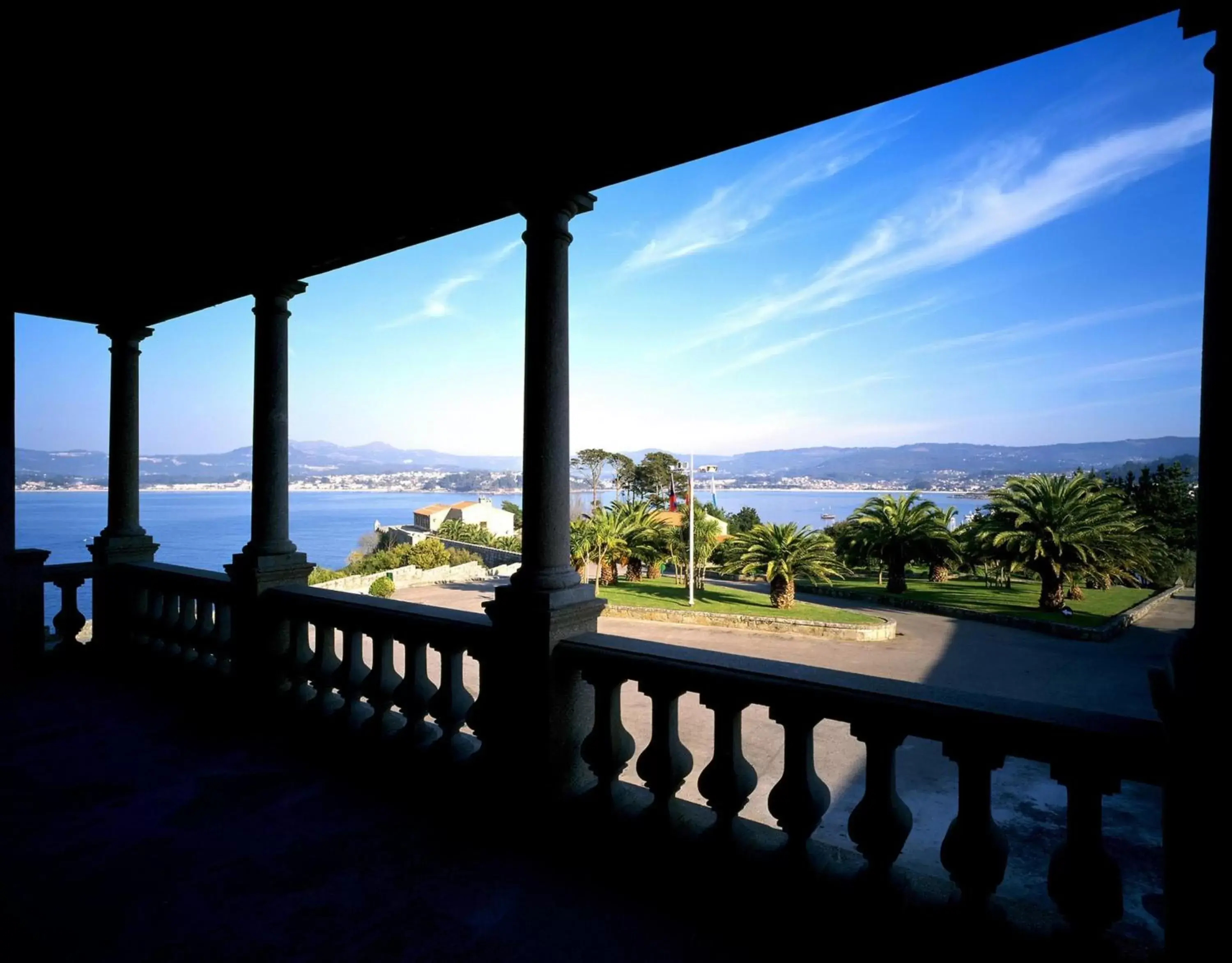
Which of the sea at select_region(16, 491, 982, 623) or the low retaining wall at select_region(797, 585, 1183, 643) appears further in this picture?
the sea at select_region(16, 491, 982, 623)

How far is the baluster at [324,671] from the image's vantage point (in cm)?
427

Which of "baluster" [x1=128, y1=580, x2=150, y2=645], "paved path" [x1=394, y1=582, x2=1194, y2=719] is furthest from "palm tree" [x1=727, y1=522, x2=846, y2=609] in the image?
"baluster" [x1=128, y1=580, x2=150, y2=645]

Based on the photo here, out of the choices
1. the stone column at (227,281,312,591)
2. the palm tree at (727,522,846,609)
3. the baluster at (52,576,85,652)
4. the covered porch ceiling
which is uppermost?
the covered porch ceiling

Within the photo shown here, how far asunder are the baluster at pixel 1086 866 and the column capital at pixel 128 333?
7.63 meters

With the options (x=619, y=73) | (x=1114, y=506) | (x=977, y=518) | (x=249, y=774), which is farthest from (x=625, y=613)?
(x=619, y=73)

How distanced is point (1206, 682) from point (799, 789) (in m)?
1.30

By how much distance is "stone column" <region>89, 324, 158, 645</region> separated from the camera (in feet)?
20.3

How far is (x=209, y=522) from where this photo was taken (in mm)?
126438

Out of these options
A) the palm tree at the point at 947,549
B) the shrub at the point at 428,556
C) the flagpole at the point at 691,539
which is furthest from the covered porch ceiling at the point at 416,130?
the shrub at the point at 428,556

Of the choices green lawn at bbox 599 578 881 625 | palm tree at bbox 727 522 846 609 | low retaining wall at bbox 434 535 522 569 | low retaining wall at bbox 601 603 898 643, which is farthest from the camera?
low retaining wall at bbox 434 535 522 569

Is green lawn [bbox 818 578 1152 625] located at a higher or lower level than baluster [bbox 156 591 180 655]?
lower

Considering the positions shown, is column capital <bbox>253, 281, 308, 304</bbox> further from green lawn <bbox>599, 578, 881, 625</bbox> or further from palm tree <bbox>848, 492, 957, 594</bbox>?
palm tree <bbox>848, 492, 957, 594</bbox>

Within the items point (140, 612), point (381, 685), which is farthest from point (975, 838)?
point (140, 612)

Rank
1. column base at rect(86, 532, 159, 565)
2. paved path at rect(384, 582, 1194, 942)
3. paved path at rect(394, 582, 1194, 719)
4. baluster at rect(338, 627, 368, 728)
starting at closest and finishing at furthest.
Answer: baluster at rect(338, 627, 368, 728) < column base at rect(86, 532, 159, 565) < paved path at rect(384, 582, 1194, 942) < paved path at rect(394, 582, 1194, 719)
